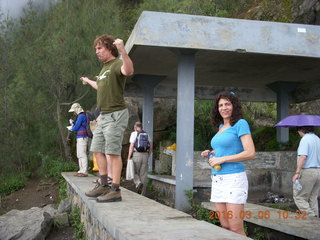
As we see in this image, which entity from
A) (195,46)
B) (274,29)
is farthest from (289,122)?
(195,46)

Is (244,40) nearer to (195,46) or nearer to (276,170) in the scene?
(195,46)

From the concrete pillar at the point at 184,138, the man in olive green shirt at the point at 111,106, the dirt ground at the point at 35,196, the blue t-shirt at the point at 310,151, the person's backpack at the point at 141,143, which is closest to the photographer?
the man in olive green shirt at the point at 111,106

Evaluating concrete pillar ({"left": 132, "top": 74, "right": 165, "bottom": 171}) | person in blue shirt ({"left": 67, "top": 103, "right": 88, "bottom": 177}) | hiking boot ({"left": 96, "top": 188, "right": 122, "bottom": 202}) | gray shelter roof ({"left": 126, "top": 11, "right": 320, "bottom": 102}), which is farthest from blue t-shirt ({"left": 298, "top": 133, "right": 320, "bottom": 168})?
concrete pillar ({"left": 132, "top": 74, "right": 165, "bottom": 171})

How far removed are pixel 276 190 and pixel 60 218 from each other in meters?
5.00

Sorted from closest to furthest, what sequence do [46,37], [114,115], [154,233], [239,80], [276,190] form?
[154,233]
[114,115]
[276,190]
[239,80]
[46,37]

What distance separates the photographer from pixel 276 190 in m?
8.63

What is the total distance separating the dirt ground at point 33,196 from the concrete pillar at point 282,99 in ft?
24.4

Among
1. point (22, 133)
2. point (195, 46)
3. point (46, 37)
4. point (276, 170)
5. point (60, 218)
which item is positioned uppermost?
point (46, 37)

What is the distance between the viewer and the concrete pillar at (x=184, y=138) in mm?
6977

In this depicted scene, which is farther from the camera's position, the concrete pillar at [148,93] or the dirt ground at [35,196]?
the concrete pillar at [148,93]

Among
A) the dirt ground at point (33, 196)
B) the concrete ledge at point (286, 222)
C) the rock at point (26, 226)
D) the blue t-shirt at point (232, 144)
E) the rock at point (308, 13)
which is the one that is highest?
the rock at point (308, 13)

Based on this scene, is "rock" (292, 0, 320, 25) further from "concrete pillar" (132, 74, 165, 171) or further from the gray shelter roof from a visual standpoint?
"concrete pillar" (132, 74, 165, 171)

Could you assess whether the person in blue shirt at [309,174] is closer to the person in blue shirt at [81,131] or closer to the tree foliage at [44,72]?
the person in blue shirt at [81,131]

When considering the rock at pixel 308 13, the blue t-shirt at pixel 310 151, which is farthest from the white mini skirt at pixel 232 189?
the rock at pixel 308 13
